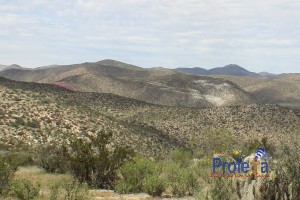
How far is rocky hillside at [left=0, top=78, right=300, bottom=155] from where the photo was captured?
1176 inches

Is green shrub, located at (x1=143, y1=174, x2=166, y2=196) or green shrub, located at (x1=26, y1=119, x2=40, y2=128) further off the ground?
green shrub, located at (x1=26, y1=119, x2=40, y2=128)

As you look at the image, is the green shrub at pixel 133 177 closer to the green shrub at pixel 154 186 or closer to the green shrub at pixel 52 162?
the green shrub at pixel 154 186

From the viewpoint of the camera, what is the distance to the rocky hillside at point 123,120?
2986cm

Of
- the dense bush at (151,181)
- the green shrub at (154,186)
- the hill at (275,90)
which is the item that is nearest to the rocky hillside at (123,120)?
the dense bush at (151,181)

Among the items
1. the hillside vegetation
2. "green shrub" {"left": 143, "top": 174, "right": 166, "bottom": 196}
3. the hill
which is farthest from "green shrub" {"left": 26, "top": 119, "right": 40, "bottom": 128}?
the hill

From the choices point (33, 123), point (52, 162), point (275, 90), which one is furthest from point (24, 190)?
point (275, 90)

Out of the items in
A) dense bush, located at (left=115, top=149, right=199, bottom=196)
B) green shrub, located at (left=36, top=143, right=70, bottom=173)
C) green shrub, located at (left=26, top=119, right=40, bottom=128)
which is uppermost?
green shrub, located at (left=26, top=119, right=40, bottom=128)

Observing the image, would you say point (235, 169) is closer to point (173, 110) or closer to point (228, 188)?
point (228, 188)

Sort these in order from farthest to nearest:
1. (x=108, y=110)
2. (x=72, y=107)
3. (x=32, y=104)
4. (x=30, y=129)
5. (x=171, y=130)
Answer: (x=108, y=110) → (x=171, y=130) → (x=72, y=107) → (x=32, y=104) → (x=30, y=129)

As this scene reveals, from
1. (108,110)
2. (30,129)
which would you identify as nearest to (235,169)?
(30,129)

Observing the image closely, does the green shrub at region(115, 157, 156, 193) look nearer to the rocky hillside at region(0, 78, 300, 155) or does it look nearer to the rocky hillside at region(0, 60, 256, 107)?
the rocky hillside at region(0, 78, 300, 155)

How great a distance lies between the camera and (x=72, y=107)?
39.2 m

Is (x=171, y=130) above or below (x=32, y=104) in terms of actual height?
below

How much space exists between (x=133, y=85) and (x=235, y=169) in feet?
338
